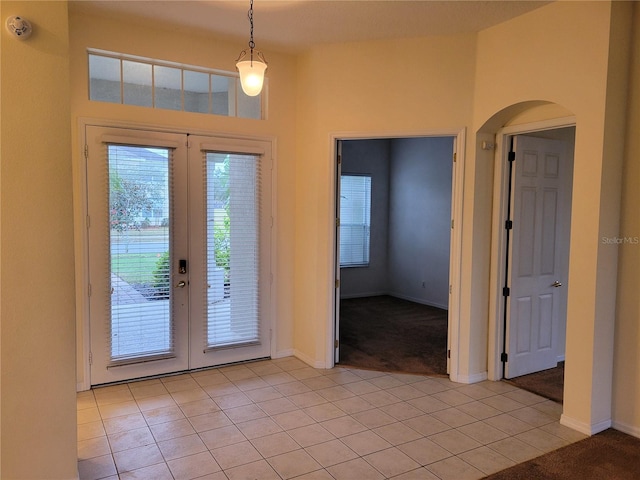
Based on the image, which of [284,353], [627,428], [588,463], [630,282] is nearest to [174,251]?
[284,353]

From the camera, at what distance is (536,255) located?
449cm

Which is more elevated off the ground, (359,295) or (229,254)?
(229,254)

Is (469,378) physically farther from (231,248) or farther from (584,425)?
(231,248)

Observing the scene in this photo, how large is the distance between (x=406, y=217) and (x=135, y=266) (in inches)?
209

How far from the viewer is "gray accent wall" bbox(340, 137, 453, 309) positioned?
301 inches

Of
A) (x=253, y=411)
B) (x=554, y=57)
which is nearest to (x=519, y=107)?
(x=554, y=57)

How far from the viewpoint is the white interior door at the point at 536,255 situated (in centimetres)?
435

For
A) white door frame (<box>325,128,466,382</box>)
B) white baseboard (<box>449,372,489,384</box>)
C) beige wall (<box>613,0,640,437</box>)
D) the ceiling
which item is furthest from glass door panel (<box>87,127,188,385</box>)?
beige wall (<box>613,0,640,437</box>)

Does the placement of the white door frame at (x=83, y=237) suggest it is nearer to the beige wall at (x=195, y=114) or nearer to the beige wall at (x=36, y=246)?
the beige wall at (x=195, y=114)

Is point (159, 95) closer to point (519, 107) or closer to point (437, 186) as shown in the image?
point (519, 107)

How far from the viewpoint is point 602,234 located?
3305 millimetres

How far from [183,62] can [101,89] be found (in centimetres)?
78

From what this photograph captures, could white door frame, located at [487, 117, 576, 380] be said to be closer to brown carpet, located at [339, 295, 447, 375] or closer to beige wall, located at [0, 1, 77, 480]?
brown carpet, located at [339, 295, 447, 375]

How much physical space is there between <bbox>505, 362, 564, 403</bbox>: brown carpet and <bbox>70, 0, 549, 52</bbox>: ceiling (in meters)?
3.26
